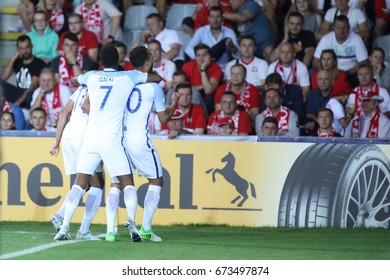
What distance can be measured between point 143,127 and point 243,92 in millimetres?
4277

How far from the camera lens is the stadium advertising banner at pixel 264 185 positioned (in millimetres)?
13422

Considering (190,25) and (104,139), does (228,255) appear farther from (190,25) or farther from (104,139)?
(190,25)

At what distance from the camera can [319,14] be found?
1677cm

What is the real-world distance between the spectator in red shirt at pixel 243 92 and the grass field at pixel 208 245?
240cm

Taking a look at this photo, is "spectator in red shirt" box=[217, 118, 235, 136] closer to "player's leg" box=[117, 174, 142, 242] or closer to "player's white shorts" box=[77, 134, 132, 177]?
"player's leg" box=[117, 174, 142, 242]

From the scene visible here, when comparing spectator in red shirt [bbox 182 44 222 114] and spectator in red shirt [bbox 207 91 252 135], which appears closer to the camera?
spectator in red shirt [bbox 207 91 252 135]

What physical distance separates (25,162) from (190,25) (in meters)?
4.37

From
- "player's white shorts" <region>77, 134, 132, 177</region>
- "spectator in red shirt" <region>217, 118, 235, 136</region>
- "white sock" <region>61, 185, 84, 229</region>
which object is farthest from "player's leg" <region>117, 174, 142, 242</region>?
"spectator in red shirt" <region>217, 118, 235, 136</region>

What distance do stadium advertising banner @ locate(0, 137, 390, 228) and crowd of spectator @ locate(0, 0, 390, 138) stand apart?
2.31 ft

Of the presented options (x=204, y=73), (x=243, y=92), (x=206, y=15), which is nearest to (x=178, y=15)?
(x=206, y=15)

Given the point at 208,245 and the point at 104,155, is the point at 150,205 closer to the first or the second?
the point at 208,245

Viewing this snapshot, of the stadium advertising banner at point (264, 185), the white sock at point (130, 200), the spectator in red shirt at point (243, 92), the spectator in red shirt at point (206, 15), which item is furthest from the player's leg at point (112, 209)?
the spectator in red shirt at point (206, 15)

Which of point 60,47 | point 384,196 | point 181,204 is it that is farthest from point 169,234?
point 60,47

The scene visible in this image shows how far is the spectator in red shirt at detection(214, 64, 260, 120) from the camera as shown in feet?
50.0
